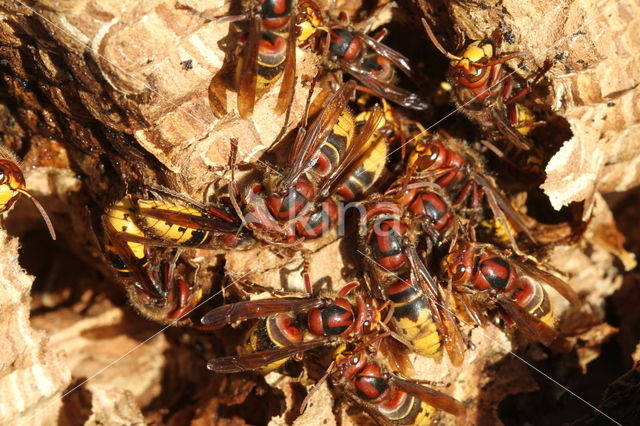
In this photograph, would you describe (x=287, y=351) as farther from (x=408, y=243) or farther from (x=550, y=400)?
(x=550, y=400)

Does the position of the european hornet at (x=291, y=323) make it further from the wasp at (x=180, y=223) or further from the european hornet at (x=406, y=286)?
the wasp at (x=180, y=223)

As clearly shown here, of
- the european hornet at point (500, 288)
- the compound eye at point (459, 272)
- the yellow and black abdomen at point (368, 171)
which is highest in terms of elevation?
the yellow and black abdomen at point (368, 171)

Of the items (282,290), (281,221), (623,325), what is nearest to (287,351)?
(282,290)

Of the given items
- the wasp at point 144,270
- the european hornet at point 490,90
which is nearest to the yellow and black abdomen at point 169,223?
the wasp at point 144,270

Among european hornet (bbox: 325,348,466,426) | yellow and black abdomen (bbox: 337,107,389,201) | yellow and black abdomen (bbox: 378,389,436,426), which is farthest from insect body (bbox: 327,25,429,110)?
yellow and black abdomen (bbox: 378,389,436,426)

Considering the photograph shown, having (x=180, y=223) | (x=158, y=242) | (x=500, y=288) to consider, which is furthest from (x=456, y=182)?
(x=158, y=242)
